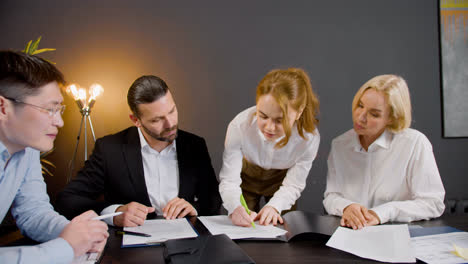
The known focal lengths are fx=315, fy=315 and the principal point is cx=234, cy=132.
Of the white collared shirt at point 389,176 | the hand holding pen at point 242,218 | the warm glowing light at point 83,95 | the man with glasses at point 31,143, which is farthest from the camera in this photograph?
the warm glowing light at point 83,95

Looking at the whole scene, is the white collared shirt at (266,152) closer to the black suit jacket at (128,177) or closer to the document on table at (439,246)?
the black suit jacket at (128,177)

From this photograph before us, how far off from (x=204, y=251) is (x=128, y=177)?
3.15 feet

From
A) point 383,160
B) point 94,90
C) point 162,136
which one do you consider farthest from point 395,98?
point 94,90

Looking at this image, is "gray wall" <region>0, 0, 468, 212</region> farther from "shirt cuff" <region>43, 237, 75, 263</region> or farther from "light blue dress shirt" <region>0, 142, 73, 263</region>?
"shirt cuff" <region>43, 237, 75, 263</region>

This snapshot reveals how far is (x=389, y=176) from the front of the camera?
1612 millimetres

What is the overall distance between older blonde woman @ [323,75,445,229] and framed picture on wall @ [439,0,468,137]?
2.05 metres

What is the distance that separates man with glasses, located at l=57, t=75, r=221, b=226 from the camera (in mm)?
1622

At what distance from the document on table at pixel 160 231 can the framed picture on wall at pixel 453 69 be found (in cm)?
314

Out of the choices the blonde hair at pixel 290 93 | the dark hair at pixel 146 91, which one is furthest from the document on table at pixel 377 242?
the dark hair at pixel 146 91

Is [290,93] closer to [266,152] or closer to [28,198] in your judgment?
[266,152]

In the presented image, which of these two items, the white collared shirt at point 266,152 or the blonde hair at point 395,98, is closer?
the blonde hair at point 395,98

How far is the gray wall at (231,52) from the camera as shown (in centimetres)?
307

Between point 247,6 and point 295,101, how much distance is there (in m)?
2.00

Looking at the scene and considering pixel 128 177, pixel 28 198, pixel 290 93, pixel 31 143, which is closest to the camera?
pixel 31 143
